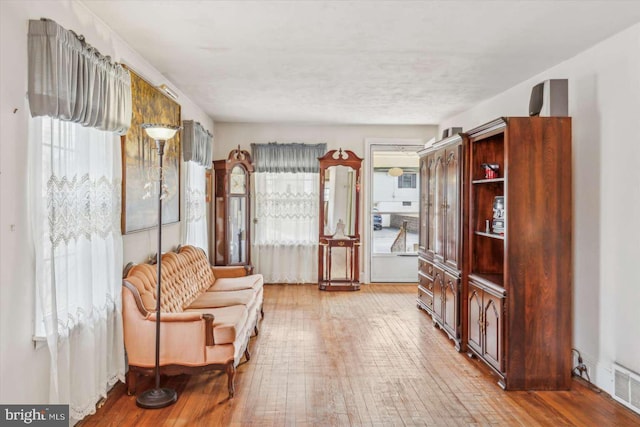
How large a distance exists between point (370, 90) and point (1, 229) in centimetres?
383

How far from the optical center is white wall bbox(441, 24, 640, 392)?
3.21m

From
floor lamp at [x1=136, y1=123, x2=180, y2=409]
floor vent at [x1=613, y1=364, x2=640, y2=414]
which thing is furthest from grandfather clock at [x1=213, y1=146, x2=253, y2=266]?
floor vent at [x1=613, y1=364, x2=640, y2=414]

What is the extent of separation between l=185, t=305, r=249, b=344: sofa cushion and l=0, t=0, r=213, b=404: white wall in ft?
3.58

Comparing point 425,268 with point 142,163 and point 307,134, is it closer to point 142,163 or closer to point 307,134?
point 307,134

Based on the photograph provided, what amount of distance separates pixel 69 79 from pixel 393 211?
5807 mm

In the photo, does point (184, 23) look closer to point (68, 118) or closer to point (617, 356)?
point (68, 118)

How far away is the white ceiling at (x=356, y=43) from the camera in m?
2.92

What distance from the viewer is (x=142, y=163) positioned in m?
3.83

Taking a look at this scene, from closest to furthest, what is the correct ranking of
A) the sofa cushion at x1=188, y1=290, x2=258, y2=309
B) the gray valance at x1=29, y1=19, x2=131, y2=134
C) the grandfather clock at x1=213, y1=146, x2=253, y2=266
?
the gray valance at x1=29, y1=19, x2=131, y2=134 < the sofa cushion at x1=188, y1=290, x2=258, y2=309 < the grandfather clock at x1=213, y1=146, x2=253, y2=266

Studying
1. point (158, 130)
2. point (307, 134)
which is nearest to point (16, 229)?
point (158, 130)

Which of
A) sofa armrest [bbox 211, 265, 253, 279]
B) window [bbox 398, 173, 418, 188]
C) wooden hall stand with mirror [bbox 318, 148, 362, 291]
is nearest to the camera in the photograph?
sofa armrest [bbox 211, 265, 253, 279]

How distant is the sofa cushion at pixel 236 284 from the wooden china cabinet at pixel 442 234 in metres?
1.99

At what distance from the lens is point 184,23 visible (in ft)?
10.4

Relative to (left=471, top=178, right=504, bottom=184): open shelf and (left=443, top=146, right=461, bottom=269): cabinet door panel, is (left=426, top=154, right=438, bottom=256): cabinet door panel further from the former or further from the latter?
(left=471, top=178, right=504, bottom=184): open shelf
